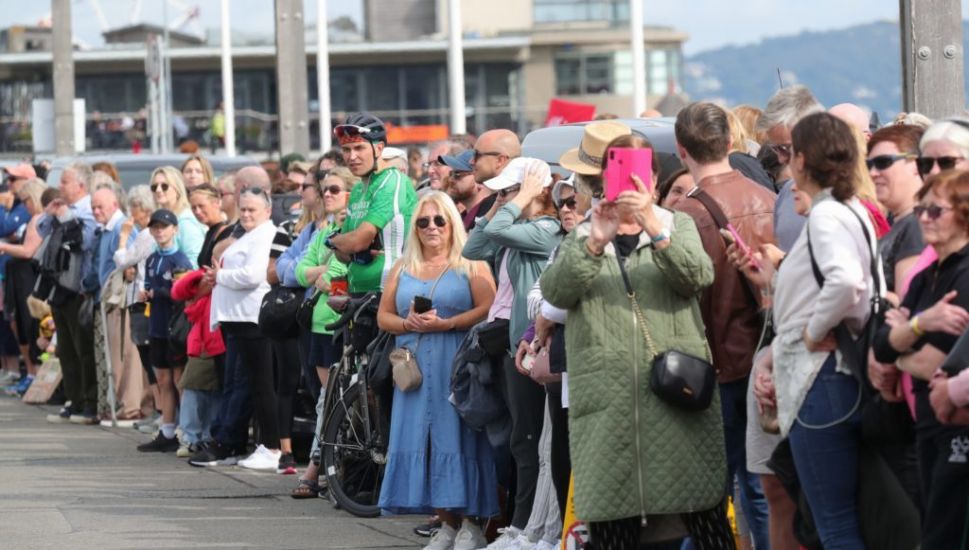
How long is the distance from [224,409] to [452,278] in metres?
4.19

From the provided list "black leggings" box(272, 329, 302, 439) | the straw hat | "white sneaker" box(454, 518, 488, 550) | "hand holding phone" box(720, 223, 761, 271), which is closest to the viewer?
"hand holding phone" box(720, 223, 761, 271)

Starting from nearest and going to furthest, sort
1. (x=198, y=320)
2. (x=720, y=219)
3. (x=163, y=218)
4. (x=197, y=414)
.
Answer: (x=720, y=219) < (x=198, y=320) < (x=197, y=414) < (x=163, y=218)

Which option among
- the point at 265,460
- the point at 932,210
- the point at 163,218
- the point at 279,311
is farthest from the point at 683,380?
the point at 163,218

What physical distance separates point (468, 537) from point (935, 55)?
3.27m

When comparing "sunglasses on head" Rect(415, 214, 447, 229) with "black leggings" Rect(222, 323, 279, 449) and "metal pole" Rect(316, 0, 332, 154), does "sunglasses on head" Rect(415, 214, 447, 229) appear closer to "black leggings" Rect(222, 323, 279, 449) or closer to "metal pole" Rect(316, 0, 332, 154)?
"black leggings" Rect(222, 323, 279, 449)

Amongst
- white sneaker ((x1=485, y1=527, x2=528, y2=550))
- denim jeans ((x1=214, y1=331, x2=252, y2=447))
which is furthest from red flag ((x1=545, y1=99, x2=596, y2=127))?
white sneaker ((x1=485, y1=527, x2=528, y2=550))

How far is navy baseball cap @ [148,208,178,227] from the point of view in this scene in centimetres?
1417

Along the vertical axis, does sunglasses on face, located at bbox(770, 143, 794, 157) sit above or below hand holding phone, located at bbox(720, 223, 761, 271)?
above

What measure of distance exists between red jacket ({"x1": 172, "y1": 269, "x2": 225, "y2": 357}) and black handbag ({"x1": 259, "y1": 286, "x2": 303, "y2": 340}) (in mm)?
1399

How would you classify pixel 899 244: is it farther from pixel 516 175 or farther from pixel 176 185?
pixel 176 185

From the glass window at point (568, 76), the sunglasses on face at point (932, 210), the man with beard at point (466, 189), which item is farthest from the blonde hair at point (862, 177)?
the glass window at point (568, 76)

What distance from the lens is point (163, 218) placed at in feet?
46.6

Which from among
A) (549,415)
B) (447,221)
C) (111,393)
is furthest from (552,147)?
(111,393)

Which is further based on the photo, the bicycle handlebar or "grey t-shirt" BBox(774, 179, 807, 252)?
the bicycle handlebar
